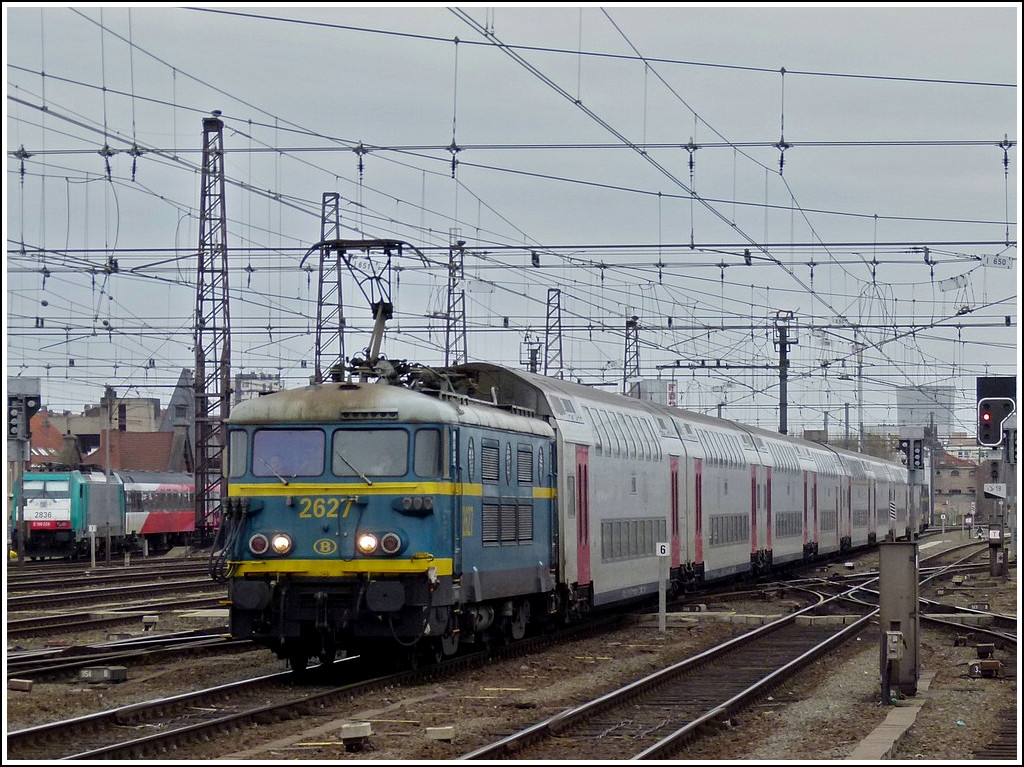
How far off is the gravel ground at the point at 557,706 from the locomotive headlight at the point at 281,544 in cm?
177

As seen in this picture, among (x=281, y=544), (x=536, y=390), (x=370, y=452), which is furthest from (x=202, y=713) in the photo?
(x=536, y=390)

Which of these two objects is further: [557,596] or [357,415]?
[557,596]

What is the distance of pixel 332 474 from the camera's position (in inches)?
726

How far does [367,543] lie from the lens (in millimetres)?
18047

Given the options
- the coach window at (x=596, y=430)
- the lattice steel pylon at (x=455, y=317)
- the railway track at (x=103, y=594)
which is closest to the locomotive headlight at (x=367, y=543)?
the coach window at (x=596, y=430)

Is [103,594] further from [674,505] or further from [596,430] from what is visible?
[596,430]

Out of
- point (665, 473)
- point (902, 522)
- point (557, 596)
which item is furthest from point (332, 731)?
point (902, 522)

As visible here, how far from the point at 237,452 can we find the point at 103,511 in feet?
154

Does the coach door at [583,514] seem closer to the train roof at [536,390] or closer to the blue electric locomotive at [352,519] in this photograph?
the train roof at [536,390]

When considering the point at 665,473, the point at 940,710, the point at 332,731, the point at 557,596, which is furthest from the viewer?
the point at 665,473

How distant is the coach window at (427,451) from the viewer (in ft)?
59.9

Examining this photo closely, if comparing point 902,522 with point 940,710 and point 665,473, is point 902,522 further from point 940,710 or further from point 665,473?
point 940,710

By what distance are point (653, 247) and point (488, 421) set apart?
16.3m

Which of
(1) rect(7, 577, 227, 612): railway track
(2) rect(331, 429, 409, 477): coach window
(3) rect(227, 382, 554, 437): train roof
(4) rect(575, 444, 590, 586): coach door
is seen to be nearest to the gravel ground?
(4) rect(575, 444, 590, 586): coach door
